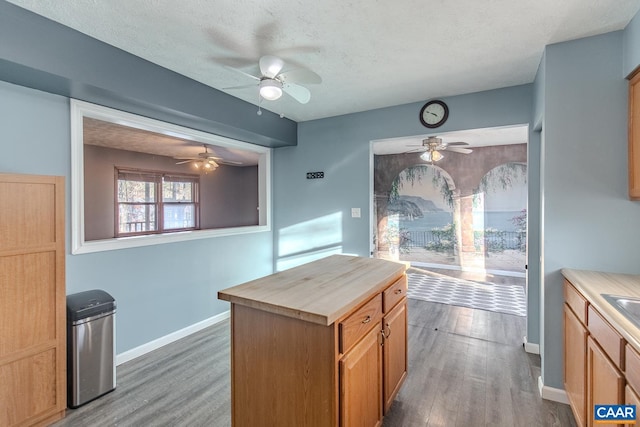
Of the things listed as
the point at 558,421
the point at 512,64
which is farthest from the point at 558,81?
the point at 558,421

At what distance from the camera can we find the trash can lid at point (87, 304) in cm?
204

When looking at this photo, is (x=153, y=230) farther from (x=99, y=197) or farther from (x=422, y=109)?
(x=422, y=109)

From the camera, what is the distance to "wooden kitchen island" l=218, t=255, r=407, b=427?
130 cm

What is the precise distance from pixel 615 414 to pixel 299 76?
2402 mm

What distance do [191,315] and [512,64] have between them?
3.84 m

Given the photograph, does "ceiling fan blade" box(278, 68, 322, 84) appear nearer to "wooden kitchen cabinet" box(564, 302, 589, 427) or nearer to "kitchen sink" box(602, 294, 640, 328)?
"kitchen sink" box(602, 294, 640, 328)

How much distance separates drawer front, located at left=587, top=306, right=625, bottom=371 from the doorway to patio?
11.2 ft

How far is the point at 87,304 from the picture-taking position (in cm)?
212

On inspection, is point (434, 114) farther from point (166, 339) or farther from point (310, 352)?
point (166, 339)

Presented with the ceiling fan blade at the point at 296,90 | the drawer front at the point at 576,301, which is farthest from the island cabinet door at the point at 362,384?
the ceiling fan blade at the point at 296,90

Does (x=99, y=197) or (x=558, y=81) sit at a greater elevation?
(x=558, y=81)

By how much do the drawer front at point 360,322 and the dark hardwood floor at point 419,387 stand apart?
788 mm

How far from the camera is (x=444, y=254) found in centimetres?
652

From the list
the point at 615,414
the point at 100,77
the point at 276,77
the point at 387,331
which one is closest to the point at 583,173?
the point at 615,414
